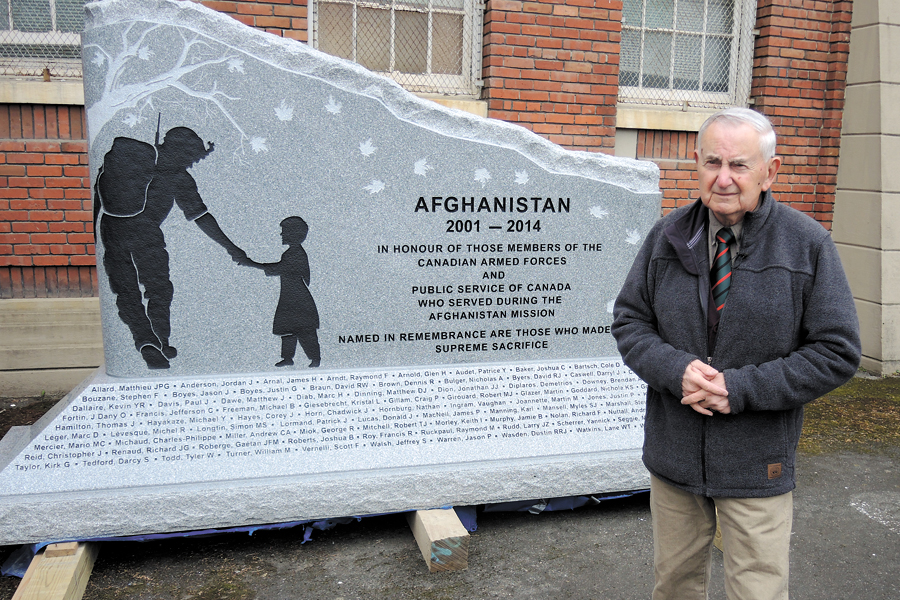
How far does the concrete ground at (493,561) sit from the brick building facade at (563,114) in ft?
9.12

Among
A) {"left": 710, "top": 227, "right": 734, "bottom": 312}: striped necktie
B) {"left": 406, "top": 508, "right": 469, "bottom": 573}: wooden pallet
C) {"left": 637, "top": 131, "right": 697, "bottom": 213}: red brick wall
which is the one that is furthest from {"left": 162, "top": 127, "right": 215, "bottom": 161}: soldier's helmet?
{"left": 637, "top": 131, "right": 697, "bottom": 213}: red brick wall

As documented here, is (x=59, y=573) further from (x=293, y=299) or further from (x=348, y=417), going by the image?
(x=293, y=299)

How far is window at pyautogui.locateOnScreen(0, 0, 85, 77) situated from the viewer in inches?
202

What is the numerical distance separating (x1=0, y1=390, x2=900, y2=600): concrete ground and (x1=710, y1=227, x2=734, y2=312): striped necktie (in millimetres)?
1537

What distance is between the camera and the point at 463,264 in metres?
3.63

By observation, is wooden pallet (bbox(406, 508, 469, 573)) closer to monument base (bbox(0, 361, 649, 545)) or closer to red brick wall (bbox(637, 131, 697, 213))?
monument base (bbox(0, 361, 649, 545))

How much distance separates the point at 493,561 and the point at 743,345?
5.71 ft

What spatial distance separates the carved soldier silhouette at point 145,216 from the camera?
323 centimetres

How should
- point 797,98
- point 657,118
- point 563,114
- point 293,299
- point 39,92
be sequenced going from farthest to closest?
point 797,98 → point 657,118 → point 563,114 → point 39,92 → point 293,299

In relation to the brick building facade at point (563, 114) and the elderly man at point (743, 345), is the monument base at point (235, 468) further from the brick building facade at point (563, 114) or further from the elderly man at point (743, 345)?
the brick building facade at point (563, 114)

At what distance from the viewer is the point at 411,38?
5754mm

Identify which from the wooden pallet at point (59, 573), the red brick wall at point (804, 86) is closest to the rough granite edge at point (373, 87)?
the wooden pallet at point (59, 573)

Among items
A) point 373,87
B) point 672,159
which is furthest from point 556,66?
point 373,87

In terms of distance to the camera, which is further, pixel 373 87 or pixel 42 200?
pixel 42 200
